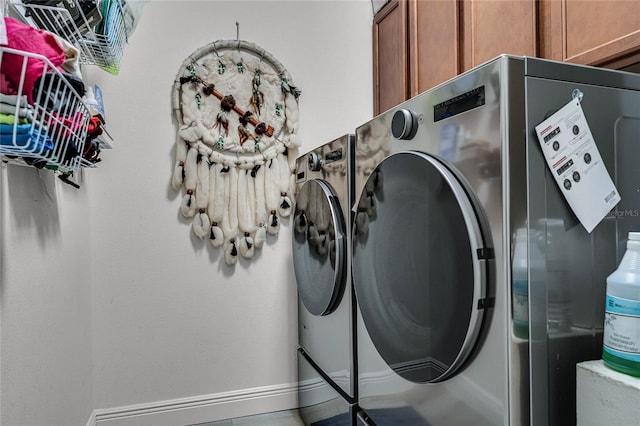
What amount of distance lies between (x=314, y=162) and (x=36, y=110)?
45.6 inches

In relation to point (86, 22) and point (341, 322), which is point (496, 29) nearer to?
point (341, 322)

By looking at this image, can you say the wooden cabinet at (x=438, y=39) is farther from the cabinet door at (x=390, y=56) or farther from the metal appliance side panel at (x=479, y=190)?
the metal appliance side panel at (x=479, y=190)

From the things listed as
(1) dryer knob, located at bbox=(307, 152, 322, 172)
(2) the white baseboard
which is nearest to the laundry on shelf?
(1) dryer knob, located at bbox=(307, 152, 322, 172)

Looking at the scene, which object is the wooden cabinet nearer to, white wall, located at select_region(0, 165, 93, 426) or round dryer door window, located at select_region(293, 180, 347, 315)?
round dryer door window, located at select_region(293, 180, 347, 315)

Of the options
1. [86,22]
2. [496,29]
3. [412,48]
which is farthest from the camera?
[412,48]

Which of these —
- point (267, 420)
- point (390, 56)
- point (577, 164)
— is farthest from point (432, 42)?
point (267, 420)

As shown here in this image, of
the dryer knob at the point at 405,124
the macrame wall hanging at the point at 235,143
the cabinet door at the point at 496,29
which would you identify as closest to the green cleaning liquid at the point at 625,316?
the dryer knob at the point at 405,124

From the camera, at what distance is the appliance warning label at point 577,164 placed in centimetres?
86

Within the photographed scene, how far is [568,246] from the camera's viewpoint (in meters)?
0.90

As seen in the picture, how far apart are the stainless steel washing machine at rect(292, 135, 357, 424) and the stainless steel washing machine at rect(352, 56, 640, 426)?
442 millimetres

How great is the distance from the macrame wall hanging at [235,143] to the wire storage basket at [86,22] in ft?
1.96

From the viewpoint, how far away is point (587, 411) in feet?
2.75

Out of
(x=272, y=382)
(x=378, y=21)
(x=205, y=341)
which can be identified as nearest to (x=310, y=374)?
(x=272, y=382)

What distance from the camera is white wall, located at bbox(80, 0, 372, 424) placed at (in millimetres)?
2033
